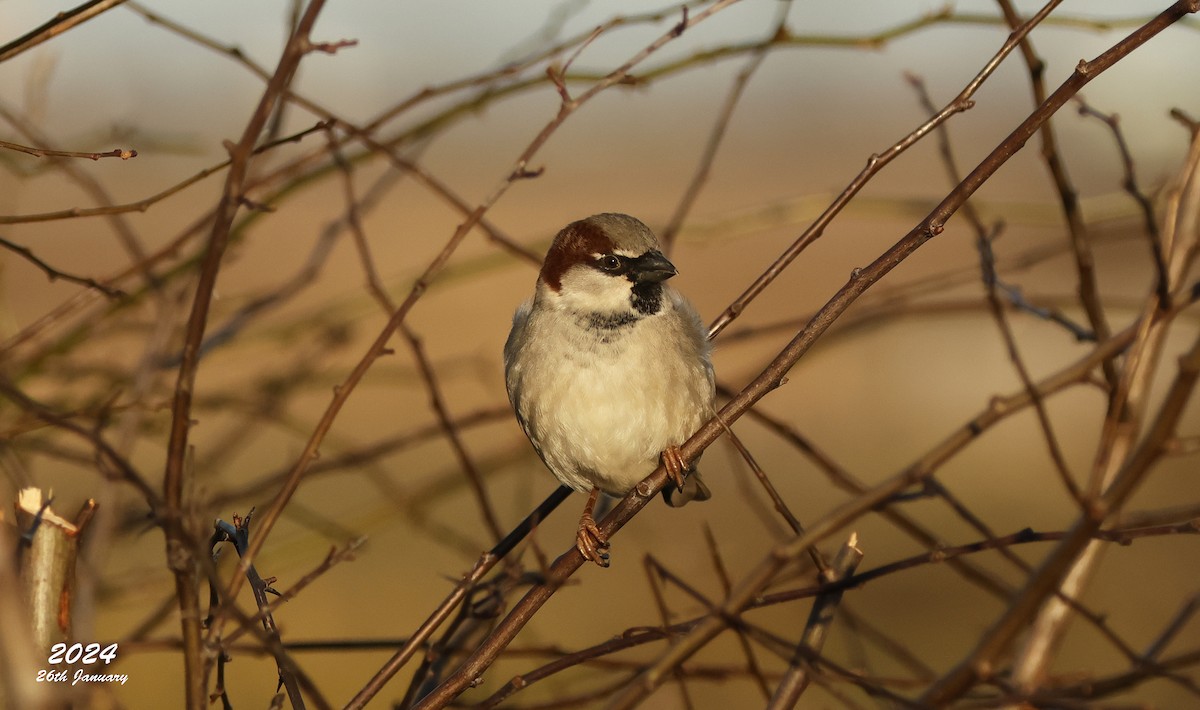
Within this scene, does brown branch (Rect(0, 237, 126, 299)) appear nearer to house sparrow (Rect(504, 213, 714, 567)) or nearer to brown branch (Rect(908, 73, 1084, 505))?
house sparrow (Rect(504, 213, 714, 567))

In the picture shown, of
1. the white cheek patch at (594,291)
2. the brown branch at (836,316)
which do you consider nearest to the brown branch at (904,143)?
the brown branch at (836,316)

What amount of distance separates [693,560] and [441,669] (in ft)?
5.36

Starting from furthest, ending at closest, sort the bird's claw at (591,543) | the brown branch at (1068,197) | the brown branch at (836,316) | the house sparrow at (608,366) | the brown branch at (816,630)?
the house sparrow at (608,366), the bird's claw at (591,543), the brown branch at (1068,197), the brown branch at (816,630), the brown branch at (836,316)

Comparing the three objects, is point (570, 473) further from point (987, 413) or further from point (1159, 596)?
point (1159, 596)

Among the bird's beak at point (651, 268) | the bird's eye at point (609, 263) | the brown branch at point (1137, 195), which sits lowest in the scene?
the brown branch at point (1137, 195)

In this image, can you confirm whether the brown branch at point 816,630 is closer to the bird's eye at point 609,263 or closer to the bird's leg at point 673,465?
the bird's leg at point 673,465

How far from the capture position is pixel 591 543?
2.54m

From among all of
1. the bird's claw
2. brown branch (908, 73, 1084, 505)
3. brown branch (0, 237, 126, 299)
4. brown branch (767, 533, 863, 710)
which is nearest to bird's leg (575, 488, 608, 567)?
the bird's claw

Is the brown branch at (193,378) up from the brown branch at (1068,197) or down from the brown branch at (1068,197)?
down

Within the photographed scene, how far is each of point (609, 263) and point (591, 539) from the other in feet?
2.13

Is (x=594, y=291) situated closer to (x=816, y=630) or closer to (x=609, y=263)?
(x=609, y=263)

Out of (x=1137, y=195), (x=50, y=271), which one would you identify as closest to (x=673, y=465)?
(x=1137, y=195)

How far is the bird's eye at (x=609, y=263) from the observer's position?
272cm

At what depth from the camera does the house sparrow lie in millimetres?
2568
